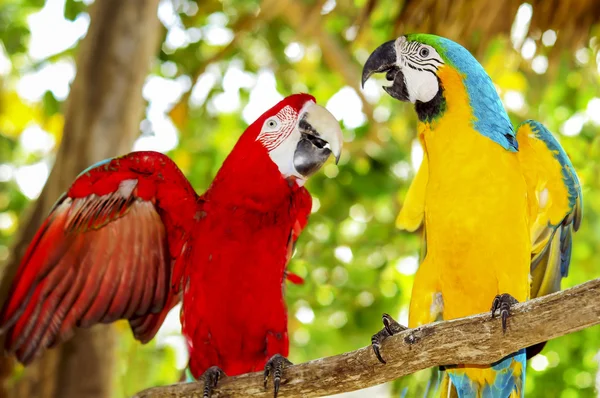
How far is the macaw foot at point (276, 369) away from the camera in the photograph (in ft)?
4.71

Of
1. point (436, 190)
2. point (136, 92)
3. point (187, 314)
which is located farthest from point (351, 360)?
point (136, 92)

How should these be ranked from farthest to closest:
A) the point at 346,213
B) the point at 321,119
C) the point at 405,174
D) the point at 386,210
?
the point at 386,210 < the point at 405,174 < the point at 346,213 < the point at 321,119

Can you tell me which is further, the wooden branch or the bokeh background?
the bokeh background

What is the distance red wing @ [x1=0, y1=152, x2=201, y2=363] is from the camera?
167 cm

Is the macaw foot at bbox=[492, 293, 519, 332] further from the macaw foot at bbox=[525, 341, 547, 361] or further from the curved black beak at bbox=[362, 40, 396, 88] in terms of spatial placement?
the curved black beak at bbox=[362, 40, 396, 88]

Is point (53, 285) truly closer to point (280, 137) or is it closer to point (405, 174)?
point (280, 137)

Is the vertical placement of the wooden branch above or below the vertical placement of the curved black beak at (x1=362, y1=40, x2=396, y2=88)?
below

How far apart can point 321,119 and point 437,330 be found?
58 centimetres

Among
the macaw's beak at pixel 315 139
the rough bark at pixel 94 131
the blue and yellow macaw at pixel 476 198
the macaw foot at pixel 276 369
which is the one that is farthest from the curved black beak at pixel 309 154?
the rough bark at pixel 94 131

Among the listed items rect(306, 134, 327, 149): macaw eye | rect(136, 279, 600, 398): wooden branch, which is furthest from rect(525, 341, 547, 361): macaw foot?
rect(306, 134, 327, 149): macaw eye

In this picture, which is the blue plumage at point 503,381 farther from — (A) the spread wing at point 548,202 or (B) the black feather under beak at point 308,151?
(B) the black feather under beak at point 308,151

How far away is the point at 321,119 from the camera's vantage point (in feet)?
5.20

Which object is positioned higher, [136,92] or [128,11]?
[128,11]

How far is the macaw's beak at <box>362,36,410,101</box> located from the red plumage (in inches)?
7.8
